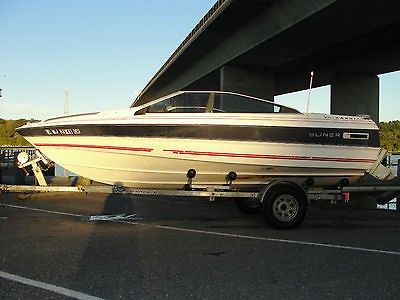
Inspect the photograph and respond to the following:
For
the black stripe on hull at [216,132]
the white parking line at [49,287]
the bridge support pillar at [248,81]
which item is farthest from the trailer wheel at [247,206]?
the bridge support pillar at [248,81]

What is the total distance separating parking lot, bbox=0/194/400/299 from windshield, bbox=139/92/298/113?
2027 millimetres

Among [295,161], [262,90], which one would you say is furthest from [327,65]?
[295,161]

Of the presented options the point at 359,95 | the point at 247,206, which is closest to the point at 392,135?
the point at 359,95

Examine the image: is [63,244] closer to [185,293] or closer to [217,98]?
[185,293]

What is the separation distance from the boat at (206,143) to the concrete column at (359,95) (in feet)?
55.2

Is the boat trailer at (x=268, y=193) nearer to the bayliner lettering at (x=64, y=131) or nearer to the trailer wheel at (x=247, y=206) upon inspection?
the bayliner lettering at (x=64, y=131)

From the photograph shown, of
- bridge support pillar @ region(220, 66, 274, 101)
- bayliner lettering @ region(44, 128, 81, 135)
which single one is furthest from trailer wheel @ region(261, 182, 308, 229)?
bridge support pillar @ region(220, 66, 274, 101)

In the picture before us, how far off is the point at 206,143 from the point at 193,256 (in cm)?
216

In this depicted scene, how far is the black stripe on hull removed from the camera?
6832 mm

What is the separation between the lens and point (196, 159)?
6957mm

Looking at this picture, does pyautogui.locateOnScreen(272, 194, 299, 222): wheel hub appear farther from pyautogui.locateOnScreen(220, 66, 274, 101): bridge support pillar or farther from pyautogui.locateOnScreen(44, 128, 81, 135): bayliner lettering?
pyautogui.locateOnScreen(220, 66, 274, 101): bridge support pillar

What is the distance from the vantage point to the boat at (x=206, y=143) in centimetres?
687

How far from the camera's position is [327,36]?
50.9 feet

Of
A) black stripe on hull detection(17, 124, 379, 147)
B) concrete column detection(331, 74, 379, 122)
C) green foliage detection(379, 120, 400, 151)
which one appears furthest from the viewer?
green foliage detection(379, 120, 400, 151)
